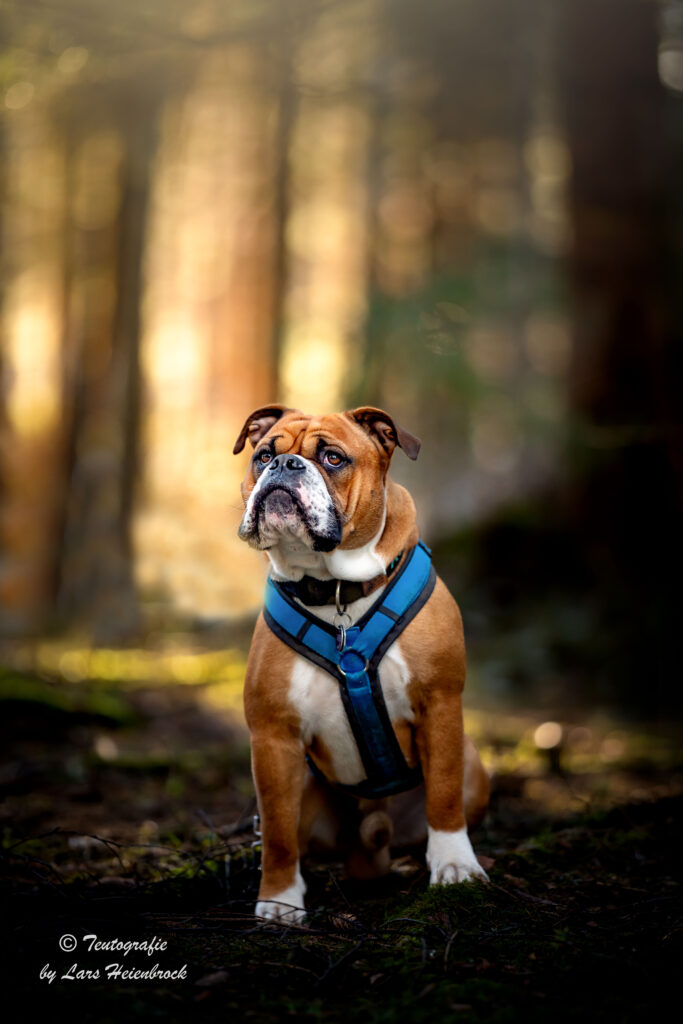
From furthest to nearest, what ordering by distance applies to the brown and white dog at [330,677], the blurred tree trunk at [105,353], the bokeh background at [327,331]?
the blurred tree trunk at [105,353]
the bokeh background at [327,331]
the brown and white dog at [330,677]

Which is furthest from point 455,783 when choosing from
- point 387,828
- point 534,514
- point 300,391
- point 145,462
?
point 300,391

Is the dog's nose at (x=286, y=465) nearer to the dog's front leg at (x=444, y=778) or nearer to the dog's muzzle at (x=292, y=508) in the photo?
the dog's muzzle at (x=292, y=508)

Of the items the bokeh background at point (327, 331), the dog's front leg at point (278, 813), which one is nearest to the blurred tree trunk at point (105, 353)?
the bokeh background at point (327, 331)

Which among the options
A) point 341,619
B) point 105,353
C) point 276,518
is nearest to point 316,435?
point 276,518

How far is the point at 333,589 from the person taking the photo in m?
3.18

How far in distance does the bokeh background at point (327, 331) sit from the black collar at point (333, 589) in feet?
7.02

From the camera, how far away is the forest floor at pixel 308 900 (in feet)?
7.16

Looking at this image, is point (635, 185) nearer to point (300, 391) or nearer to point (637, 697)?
point (637, 697)

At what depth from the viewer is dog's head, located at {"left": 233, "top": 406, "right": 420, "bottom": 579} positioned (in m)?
3.03

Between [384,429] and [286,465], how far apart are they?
53 centimetres

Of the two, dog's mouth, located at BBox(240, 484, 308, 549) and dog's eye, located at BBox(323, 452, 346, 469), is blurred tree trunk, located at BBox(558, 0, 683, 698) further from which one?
dog's mouth, located at BBox(240, 484, 308, 549)

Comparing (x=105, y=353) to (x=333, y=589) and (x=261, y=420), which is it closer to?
(x=261, y=420)

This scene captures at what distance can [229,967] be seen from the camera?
2.43 meters

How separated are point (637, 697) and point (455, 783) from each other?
4975 mm
